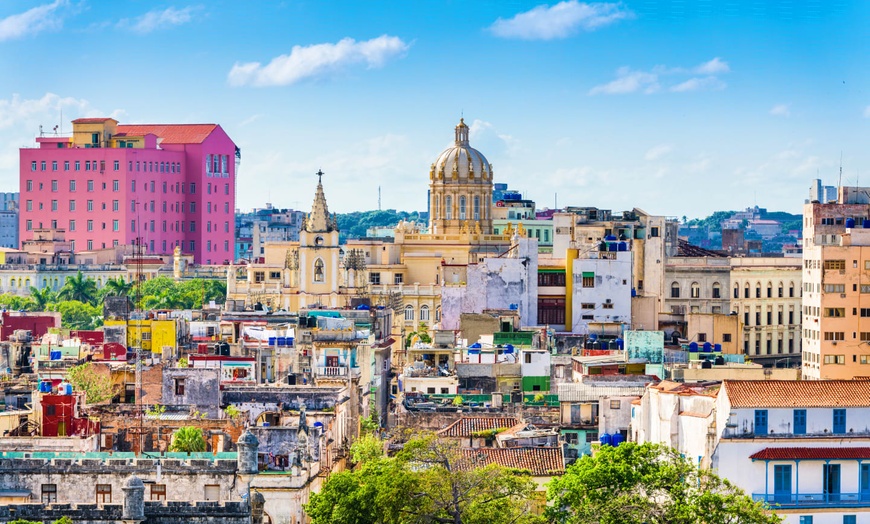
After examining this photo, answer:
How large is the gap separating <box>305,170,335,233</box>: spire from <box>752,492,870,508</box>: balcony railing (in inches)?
4045

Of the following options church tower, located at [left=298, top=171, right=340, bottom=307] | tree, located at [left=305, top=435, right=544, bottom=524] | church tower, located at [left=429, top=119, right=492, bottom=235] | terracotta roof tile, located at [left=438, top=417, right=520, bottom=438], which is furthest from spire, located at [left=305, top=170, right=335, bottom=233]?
tree, located at [left=305, top=435, right=544, bottom=524]

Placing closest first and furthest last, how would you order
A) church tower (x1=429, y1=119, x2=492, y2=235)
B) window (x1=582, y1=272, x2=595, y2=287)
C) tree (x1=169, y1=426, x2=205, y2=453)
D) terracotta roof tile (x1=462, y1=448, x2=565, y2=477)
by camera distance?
terracotta roof tile (x1=462, y1=448, x2=565, y2=477)
tree (x1=169, y1=426, x2=205, y2=453)
window (x1=582, y1=272, x2=595, y2=287)
church tower (x1=429, y1=119, x2=492, y2=235)

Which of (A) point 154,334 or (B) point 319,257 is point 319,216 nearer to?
(B) point 319,257

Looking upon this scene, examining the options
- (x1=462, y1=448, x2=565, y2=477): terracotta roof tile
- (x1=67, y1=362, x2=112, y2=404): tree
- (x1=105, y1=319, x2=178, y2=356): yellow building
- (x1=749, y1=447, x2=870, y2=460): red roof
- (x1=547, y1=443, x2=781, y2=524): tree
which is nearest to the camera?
(x1=547, y1=443, x2=781, y2=524): tree

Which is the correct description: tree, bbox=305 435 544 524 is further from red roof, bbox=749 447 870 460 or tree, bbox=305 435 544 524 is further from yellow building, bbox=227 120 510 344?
yellow building, bbox=227 120 510 344

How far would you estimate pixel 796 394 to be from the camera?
66.1m

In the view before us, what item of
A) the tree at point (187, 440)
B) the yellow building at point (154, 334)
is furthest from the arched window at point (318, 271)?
the tree at point (187, 440)

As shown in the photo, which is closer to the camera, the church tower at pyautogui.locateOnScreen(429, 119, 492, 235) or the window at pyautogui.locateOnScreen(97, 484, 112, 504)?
the window at pyautogui.locateOnScreen(97, 484, 112, 504)

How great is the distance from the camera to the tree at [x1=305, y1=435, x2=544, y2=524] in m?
63.2

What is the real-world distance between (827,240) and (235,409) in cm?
4703

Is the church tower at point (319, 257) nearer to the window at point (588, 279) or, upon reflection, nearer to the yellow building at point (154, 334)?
the window at point (588, 279)

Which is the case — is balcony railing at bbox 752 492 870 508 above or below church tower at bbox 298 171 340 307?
below

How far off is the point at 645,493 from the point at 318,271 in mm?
102689

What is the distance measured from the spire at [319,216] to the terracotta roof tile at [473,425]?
8025 centimetres
